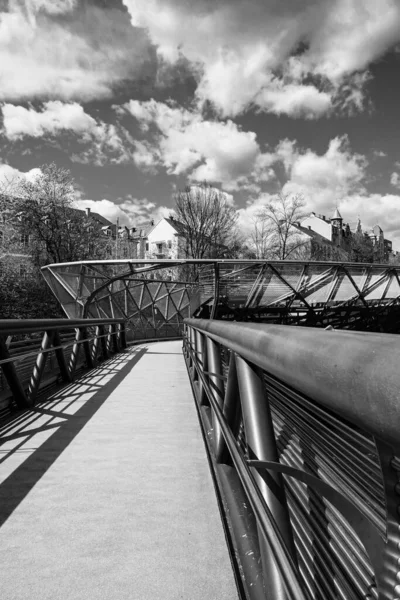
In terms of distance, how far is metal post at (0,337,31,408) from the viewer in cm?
395

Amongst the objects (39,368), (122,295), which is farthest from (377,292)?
(39,368)

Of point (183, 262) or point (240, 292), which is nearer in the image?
point (183, 262)

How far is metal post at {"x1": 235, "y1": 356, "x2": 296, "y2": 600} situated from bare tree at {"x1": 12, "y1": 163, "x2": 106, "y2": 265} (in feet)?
99.8

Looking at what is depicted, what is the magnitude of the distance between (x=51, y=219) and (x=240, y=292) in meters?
18.3

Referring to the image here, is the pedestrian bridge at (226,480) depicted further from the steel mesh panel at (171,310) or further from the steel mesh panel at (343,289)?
the steel mesh panel at (171,310)

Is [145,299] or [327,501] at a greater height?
[145,299]

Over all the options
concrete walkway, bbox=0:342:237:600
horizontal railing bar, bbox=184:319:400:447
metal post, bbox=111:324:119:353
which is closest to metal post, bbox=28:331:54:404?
concrete walkway, bbox=0:342:237:600

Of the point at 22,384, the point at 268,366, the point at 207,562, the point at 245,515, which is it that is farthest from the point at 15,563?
the point at 22,384

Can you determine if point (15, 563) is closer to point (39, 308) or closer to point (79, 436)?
point (79, 436)

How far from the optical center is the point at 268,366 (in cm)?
99

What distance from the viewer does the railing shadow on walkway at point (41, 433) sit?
8.62ft

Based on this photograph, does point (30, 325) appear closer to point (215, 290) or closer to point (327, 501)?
point (327, 501)

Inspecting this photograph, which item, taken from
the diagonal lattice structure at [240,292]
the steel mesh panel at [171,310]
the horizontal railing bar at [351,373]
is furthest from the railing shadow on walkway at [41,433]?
the steel mesh panel at [171,310]

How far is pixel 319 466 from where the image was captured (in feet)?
3.80
